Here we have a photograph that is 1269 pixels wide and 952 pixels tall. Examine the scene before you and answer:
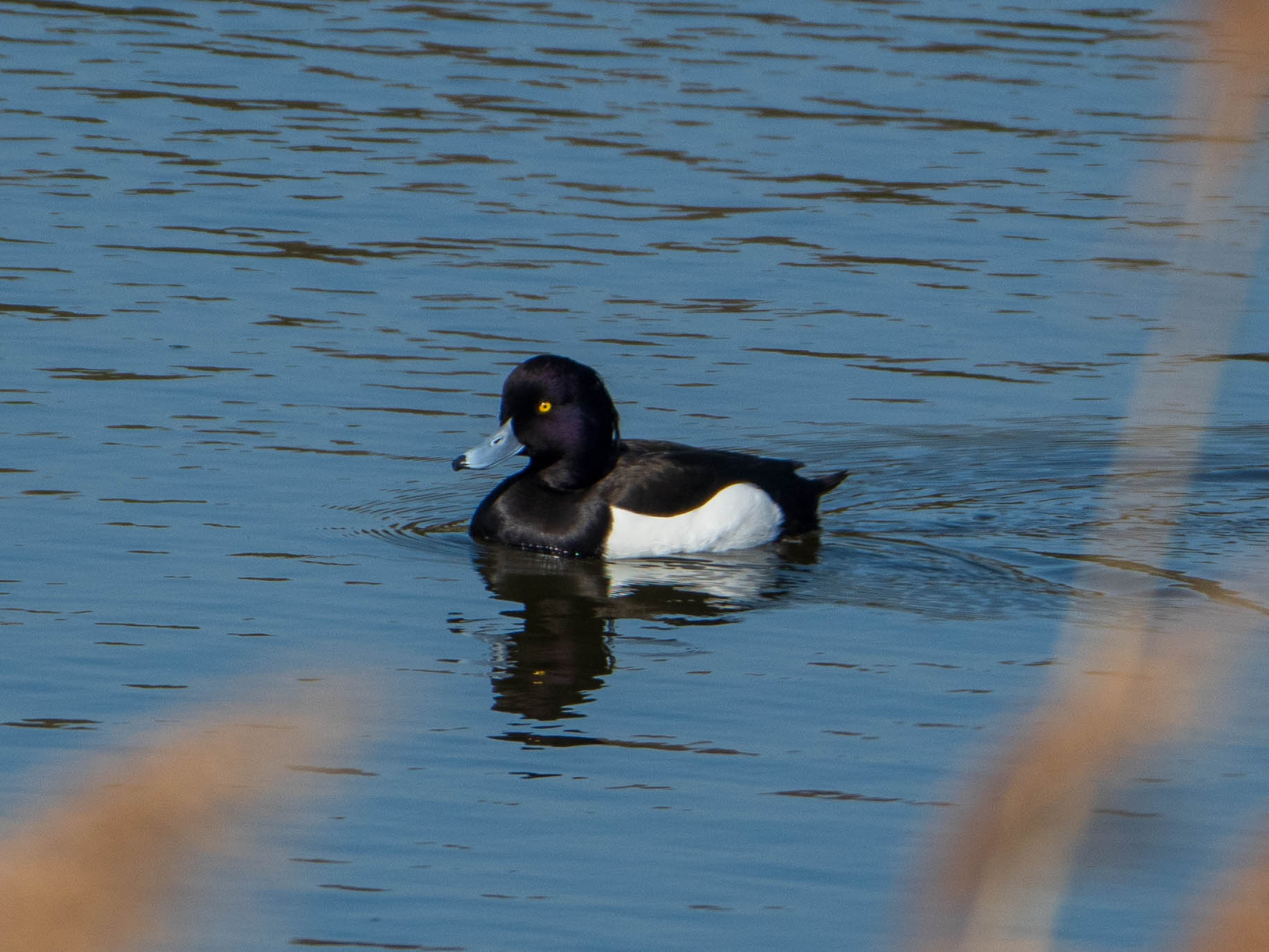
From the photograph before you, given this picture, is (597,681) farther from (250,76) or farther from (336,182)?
(250,76)

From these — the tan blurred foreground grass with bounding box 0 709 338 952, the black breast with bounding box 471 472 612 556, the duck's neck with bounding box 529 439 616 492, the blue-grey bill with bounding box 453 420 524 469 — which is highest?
the tan blurred foreground grass with bounding box 0 709 338 952

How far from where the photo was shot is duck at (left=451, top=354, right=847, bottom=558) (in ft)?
30.3

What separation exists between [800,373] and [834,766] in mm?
5628

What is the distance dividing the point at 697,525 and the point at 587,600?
1.02m

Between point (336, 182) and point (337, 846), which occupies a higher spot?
point (336, 182)

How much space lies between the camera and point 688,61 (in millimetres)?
18547

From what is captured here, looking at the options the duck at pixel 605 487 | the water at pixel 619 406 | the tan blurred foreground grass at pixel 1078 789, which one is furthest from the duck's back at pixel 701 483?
the tan blurred foreground grass at pixel 1078 789

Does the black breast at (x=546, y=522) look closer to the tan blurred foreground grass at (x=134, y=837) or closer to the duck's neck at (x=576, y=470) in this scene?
the duck's neck at (x=576, y=470)

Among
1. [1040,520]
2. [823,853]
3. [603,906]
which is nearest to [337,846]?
[603,906]

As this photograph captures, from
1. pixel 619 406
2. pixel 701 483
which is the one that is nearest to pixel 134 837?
pixel 701 483

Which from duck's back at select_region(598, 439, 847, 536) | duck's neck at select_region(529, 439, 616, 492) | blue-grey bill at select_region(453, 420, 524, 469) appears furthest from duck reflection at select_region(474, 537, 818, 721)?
duck's neck at select_region(529, 439, 616, 492)

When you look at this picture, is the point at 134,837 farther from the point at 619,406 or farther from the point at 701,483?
the point at 619,406

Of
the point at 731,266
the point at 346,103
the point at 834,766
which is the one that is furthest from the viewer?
the point at 346,103

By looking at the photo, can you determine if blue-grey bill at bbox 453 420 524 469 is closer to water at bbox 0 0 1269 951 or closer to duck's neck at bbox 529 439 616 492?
duck's neck at bbox 529 439 616 492
